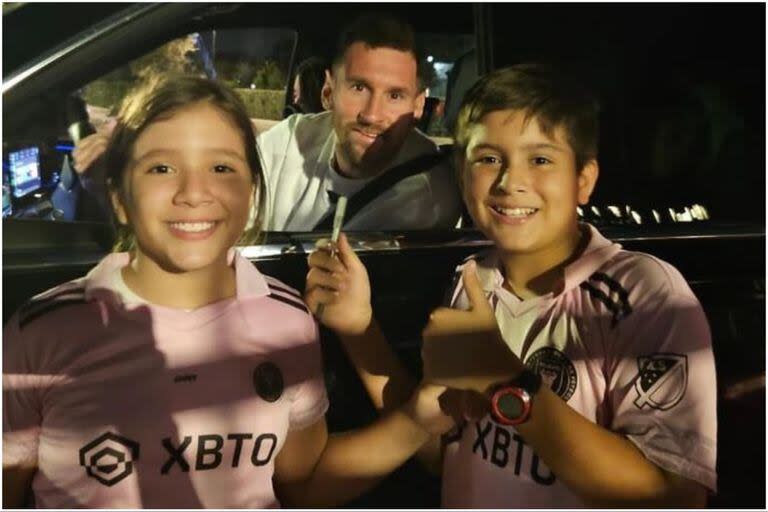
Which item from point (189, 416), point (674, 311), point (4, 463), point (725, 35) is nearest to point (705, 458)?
point (674, 311)

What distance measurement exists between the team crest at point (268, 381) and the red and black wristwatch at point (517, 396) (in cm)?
49

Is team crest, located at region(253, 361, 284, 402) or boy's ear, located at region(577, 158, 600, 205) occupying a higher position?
boy's ear, located at region(577, 158, 600, 205)

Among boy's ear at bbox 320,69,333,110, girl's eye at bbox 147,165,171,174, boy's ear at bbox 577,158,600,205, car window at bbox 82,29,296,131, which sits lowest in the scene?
boy's ear at bbox 577,158,600,205

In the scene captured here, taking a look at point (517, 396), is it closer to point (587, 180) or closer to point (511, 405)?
point (511, 405)

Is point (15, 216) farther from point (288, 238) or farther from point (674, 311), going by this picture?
point (674, 311)

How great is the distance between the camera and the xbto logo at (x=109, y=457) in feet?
5.55

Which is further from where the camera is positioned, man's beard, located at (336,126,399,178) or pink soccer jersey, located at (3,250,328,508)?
man's beard, located at (336,126,399,178)

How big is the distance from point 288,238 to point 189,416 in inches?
18.0

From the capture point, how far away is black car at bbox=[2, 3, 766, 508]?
5.66 ft

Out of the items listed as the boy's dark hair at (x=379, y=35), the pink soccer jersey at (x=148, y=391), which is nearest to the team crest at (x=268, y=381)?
the pink soccer jersey at (x=148, y=391)

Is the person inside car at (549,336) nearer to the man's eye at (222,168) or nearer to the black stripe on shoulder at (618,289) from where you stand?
the black stripe on shoulder at (618,289)

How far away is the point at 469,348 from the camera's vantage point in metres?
1.73

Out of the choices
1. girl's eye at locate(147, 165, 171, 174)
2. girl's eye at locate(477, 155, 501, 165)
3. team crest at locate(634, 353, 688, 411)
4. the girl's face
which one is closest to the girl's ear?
the girl's face

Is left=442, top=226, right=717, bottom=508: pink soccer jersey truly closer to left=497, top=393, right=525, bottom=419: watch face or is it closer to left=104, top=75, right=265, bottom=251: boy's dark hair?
left=497, top=393, right=525, bottom=419: watch face
